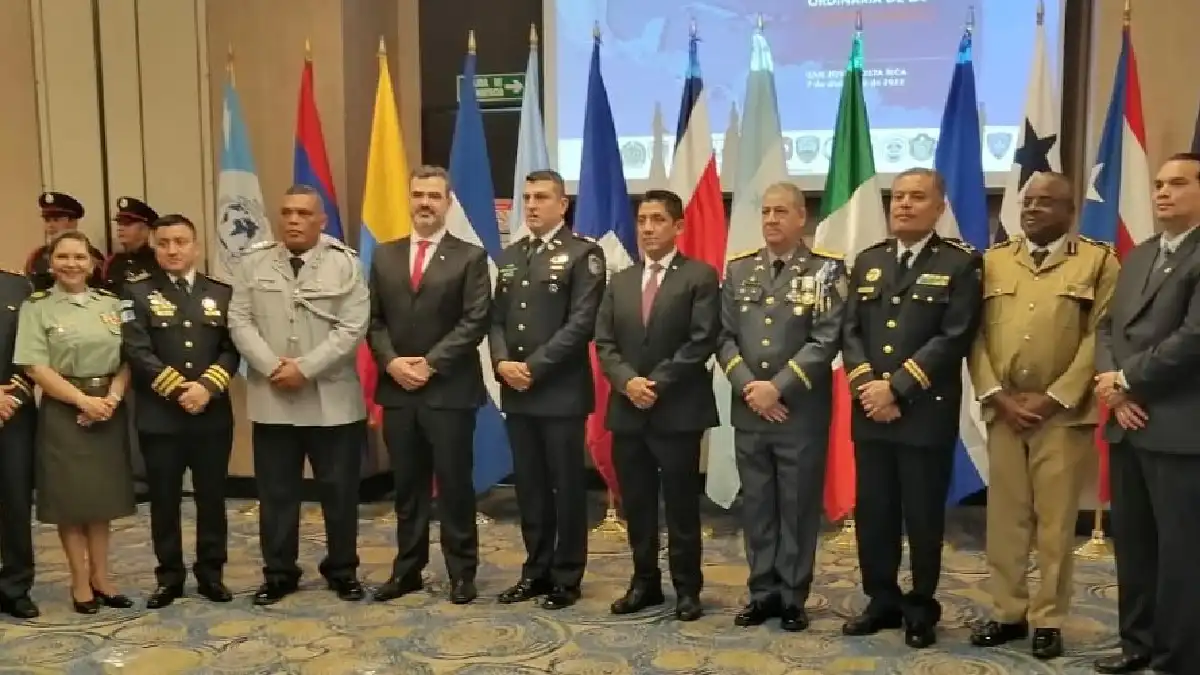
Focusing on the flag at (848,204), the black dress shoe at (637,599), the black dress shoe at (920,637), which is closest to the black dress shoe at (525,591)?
the black dress shoe at (637,599)

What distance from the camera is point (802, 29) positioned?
16.4 ft

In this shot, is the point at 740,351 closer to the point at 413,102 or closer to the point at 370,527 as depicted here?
the point at 370,527

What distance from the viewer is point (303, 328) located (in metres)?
3.55

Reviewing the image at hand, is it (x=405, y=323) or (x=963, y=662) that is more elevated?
(x=405, y=323)

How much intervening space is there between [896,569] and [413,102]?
3.55 metres

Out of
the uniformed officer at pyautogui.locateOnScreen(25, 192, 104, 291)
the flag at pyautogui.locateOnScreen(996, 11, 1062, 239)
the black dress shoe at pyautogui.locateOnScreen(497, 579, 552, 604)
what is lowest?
the black dress shoe at pyautogui.locateOnScreen(497, 579, 552, 604)

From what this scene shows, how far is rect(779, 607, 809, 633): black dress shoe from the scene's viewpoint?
3.27 m

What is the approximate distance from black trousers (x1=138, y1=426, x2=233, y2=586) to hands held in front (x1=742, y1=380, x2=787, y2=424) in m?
1.82

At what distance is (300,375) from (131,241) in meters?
1.91

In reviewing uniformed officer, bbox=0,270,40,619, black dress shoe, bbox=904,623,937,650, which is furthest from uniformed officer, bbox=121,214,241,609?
black dress shoe, bbox=904,623,937,650

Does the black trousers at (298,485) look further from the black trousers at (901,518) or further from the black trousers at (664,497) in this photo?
the black trousers at (901,518)

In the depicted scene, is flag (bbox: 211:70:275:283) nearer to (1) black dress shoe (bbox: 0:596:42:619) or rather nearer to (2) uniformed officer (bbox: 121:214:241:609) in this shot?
(2) uniformed officer (bbox: 121:214:241:609)

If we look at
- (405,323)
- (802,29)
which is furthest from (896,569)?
(802,29)

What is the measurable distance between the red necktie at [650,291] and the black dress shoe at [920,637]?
49.5 inches
